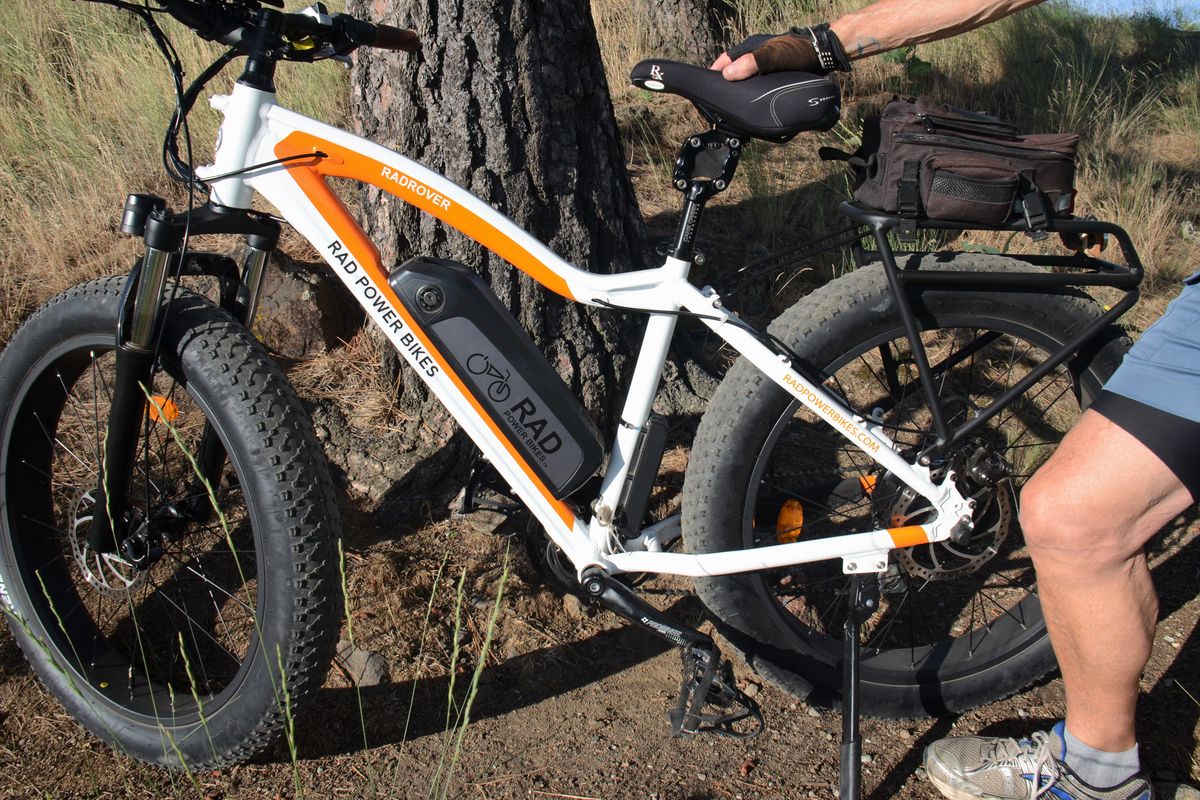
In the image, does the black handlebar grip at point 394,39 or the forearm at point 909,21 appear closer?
the forearm at point 909,21

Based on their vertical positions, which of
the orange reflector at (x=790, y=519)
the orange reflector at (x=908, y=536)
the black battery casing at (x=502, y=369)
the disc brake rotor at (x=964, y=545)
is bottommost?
the disc brake rotor at (x=964, y=545)

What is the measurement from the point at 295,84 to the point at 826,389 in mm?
3547

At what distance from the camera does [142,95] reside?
15.6 feet

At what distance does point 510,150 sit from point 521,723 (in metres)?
1.68

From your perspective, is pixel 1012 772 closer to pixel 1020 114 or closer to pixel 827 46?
pixel 827 46

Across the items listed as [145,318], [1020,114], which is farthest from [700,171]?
[1020,114]

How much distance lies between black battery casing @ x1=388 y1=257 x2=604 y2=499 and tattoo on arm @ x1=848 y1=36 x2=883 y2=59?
38.6 inches

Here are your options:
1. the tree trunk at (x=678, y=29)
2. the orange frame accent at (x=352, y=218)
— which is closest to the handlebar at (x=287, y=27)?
the orange frame accent at (x=352, y=218)

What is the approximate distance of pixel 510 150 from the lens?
2.86m

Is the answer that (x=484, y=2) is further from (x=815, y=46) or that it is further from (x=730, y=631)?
(x=730, y=631)

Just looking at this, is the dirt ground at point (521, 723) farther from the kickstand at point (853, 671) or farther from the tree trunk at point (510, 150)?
the tree trunk at point (510, 150)

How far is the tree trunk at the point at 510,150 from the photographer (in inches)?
110

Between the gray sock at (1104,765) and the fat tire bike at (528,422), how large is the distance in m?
0.39

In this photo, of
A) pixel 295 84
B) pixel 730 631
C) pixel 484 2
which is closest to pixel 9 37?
pixel 295 84
